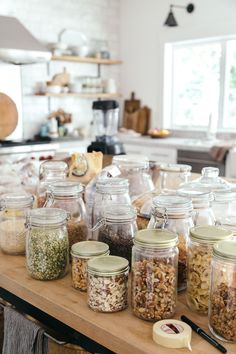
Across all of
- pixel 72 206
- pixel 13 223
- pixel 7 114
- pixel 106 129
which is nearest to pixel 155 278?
pixel 72 206

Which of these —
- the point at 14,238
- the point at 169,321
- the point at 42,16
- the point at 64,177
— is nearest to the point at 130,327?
the point at 169,321

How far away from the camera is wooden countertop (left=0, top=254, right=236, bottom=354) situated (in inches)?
32.3

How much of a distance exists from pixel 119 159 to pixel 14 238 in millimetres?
576

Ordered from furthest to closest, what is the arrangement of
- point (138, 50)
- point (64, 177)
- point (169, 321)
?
point (138, 50) → point (64, 177) → point (169, 321)

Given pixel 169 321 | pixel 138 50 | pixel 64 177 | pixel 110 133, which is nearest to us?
pixel 169 321

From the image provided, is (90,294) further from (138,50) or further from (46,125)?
(138,50)

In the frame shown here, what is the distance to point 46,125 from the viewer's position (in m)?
5.06

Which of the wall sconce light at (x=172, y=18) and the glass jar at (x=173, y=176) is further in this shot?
the wall sconce light at (x=172, y=18)

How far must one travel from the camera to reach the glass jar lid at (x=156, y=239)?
89 cm

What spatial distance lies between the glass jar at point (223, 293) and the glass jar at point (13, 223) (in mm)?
641

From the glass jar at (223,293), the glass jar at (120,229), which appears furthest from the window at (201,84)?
the glass jar at (223,293)

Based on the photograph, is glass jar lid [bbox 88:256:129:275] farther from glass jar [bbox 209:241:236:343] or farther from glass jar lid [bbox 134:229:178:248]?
glass jar [bbox 209:241:236:343]

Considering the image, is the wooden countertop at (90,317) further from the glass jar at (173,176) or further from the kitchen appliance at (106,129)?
the kitchen appliance at (106,129)

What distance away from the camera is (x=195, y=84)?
5.38 metres
